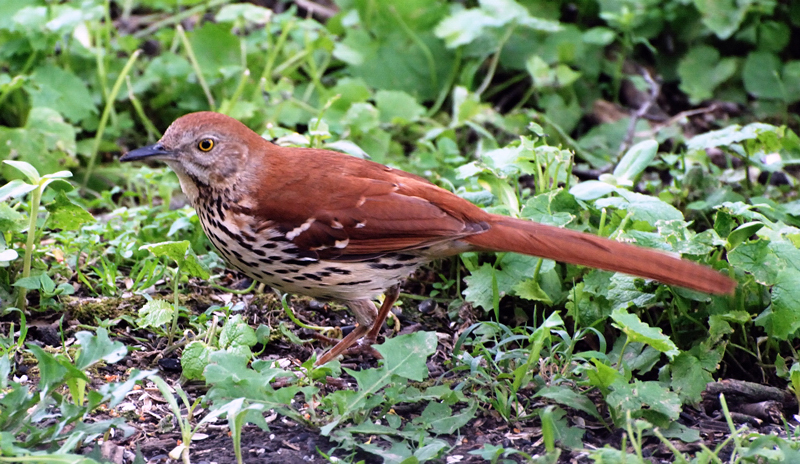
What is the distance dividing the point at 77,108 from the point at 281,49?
1.51 meters

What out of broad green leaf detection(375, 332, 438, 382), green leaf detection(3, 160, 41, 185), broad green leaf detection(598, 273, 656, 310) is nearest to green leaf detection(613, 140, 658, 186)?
broad green leaf detection(598, 273, 656, 310)

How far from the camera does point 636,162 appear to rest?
3.89 metres

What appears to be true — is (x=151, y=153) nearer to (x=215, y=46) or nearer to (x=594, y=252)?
(x=594, y=252)

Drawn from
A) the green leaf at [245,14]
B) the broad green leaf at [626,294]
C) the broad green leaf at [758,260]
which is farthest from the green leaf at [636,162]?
the green leaf at [245,14]

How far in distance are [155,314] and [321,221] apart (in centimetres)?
73

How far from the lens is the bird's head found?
3521 mm

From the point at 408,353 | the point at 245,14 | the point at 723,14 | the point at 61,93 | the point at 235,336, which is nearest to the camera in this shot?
the point at 408,353

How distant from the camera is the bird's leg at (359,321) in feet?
11.7

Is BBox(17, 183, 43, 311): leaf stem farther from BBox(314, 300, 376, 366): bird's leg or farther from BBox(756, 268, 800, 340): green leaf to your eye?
BBox(756, 268, 800, 340): green leaf

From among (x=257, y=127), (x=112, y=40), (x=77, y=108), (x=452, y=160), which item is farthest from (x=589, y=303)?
(x=112, y=40)

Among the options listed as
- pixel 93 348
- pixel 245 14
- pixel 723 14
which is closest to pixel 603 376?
pixel 93 348

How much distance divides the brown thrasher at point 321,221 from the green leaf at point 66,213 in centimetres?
30

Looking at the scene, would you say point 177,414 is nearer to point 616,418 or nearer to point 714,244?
point 616,418

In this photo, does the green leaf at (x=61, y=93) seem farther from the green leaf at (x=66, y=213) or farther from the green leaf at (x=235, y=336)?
the green leaf at (x=235, y=336)
